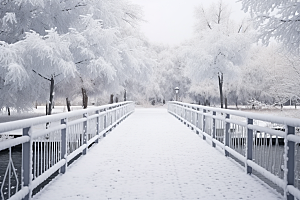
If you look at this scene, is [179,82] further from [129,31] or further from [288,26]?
[288,26]

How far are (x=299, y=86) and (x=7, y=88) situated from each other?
16.1 m

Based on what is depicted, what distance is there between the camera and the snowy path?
17.4 ft

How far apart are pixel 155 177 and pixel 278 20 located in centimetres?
689

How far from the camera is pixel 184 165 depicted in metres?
7.55

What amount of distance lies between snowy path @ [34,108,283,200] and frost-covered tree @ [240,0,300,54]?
4.08 m

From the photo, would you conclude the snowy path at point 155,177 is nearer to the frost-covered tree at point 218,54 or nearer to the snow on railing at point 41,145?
the snow on railing at point 41,145

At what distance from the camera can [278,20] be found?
35.7 feet

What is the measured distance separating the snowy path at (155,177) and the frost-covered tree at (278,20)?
13.4 ft

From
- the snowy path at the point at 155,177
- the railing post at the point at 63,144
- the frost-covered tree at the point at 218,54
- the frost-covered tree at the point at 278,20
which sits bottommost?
the snowy path at the point at 155,177

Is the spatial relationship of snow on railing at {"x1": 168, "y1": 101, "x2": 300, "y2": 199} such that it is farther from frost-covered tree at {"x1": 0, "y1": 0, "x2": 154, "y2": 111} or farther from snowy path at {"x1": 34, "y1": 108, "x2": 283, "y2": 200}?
frost-covered tree at {"x1": 0, "y1": 0, "x2": 154, "y2": 111}

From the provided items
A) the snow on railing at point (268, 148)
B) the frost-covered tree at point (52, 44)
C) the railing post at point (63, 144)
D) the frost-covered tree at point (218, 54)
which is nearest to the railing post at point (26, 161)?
the railing post at point (63, 144)

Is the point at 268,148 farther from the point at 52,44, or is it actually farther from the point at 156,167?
the point at 52,44

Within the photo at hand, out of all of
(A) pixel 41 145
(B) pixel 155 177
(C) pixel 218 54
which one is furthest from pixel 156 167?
(C) pixel 218 54

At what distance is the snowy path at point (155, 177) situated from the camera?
531cm
